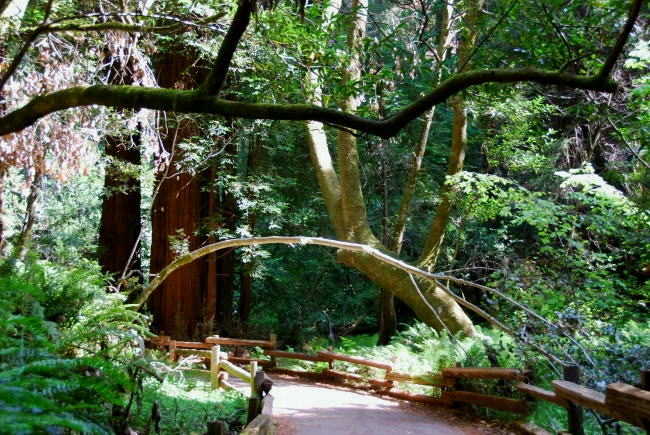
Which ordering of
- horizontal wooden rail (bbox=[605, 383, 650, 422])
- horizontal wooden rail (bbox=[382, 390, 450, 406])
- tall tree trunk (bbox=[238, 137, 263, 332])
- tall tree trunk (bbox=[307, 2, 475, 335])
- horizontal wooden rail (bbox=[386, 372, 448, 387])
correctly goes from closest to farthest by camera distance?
1. horizontal wooden rail (bbox=[605, 383, 650, 422])
2. horizontal wooden rail (bbox=[386, 372, 448, 387])
3. horizontal wooden rail (bbox=[382, 390, 450, 406])
4. tall tree trunk (bbox=[307, 2, 475, 335])
5. tall tree trunk (bbox=[238, 137, 263, 332])

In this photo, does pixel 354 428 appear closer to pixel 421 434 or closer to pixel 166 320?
pixel 421 434

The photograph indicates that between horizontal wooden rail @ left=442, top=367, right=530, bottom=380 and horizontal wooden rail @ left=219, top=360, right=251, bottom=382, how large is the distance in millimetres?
3492

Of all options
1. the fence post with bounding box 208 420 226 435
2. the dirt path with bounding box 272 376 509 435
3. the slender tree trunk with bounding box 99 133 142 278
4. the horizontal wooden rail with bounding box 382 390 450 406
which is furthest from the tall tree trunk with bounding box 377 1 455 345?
the fence post with bounding box 208 420 226 435

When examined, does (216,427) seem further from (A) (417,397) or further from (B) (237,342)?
(B) (237,342)

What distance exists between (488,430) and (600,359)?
76.4 inches

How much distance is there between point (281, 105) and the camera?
3.72m

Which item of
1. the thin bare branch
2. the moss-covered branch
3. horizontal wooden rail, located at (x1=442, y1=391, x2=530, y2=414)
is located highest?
the thin bare branch

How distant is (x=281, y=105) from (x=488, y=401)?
269 inches

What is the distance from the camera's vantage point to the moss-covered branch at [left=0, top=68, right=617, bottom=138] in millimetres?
3400

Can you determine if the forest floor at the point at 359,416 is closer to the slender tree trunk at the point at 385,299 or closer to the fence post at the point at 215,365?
the fence post at the point at 215,365

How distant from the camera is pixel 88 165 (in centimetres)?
868

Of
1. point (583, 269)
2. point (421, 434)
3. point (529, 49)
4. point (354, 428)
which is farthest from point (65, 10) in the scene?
point (583, 269)

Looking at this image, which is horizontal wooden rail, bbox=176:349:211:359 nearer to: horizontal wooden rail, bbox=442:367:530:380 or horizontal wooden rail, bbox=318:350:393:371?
horizontal wooden rail, bbox=318:350:393:371

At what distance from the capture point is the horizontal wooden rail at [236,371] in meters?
8.85
